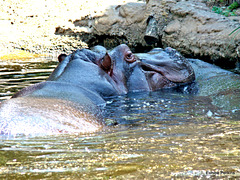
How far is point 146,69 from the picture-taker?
19.0 feet

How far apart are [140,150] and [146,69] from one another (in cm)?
315

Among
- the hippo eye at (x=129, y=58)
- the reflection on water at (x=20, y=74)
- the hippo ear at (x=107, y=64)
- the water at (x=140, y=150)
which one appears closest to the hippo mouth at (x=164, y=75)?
the hippo eye at (x=129, y=58)

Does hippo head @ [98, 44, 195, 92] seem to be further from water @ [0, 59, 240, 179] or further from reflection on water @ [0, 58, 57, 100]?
reflection on water @ [0, 58, 57, 100]

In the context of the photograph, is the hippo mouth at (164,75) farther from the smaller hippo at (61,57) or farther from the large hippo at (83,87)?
the smaller hippo at (61,57)

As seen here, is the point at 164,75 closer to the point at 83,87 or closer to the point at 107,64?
the point at 107,64

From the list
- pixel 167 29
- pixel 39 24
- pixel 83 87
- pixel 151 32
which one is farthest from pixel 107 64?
pixel 39 24

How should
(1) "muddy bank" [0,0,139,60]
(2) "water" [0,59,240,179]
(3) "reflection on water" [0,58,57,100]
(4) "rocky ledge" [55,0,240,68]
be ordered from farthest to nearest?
1. (1) "muddy bank" [0,0,139,60]
2. (4) "rocky ledge" [55,0,240,68]
3. (3) "reflection on water" [0,58,57,100]
4. (2) "water" [0,59,240,179]

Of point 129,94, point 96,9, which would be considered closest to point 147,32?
point 96,9

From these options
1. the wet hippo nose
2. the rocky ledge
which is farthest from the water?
the wet hippo nose

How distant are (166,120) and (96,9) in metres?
8.61

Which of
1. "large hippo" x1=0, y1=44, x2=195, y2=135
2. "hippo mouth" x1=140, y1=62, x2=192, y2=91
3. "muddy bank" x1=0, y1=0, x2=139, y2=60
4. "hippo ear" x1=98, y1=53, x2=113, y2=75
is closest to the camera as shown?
"large hippo" x1=0, y1=44, x2=195, y2=135

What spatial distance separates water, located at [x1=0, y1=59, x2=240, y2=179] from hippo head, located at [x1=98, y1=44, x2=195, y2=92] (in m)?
1.07

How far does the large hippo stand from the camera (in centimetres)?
332

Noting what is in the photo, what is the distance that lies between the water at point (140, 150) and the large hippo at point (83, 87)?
173 mm
